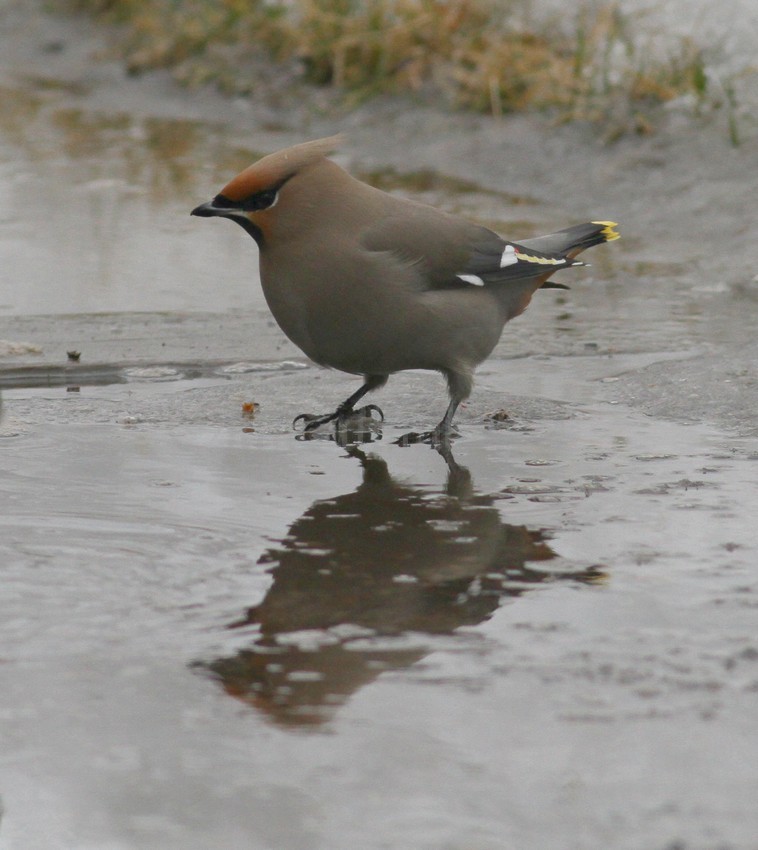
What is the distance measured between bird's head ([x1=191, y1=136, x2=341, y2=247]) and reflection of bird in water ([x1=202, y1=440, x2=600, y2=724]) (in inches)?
32.4

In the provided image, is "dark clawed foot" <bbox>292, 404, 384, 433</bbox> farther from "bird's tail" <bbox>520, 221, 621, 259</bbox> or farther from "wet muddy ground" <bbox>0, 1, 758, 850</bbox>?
"bird's tail" <bbox>520, 221, 621, 259</bbox>

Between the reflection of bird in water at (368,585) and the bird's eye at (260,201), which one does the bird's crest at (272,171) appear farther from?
the reflection of bird in water at (368,585)

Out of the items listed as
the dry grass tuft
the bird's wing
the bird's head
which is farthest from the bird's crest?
the dry grass tuft

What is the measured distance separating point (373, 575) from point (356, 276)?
4.20 feet

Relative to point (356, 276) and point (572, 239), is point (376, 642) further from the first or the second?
point (572, 239)

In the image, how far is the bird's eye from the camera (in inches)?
164

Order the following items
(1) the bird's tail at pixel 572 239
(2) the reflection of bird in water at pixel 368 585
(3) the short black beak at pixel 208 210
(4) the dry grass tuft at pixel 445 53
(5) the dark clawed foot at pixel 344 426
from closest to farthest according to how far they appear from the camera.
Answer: (2) the reflection of bird in water at pixel 368 585, (3) the short black beak at pixel 208 210, (5) the dark clawed foot at pixel 344 426, (1) the bird's tail at pixel 572 239, (4) the dry grass tuft at pixel 445 53

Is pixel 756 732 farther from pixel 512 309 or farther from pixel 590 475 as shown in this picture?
pixel 512 309

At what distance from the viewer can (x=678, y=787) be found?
2156 millimetres

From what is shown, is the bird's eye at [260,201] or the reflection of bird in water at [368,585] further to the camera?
the bird's eye at [260,201]

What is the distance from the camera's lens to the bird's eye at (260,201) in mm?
4176

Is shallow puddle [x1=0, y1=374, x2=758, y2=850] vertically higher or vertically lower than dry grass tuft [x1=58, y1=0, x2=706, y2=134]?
lower

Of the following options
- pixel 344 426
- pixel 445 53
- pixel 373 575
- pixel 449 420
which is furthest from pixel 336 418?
pixel 445 53

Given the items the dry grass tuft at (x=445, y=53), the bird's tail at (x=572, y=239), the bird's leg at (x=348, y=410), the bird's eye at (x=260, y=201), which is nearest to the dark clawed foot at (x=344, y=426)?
the bird's leg at (x=348, y=410)
